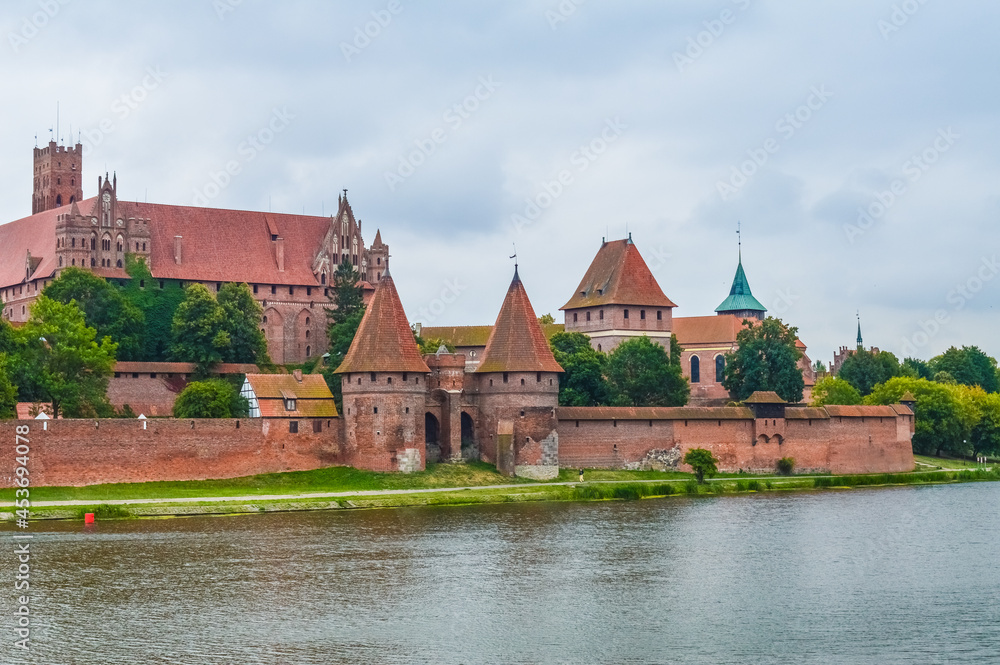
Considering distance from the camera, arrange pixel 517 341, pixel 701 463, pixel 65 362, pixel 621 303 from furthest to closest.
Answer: pixel 621 303
pixel 701 463
pixel 517 341
pixel 65 362

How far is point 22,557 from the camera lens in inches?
1433

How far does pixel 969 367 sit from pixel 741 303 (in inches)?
669

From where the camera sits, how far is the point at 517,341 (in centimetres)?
5862

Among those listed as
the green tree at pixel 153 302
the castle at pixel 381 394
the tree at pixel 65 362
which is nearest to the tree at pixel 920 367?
the castle at pixel 381 394

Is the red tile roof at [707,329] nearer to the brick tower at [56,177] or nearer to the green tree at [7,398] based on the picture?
the brick tower at [56,177]

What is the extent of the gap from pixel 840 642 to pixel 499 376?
101ft

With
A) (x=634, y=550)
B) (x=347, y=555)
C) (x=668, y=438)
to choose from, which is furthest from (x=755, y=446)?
(x=347, y=555)

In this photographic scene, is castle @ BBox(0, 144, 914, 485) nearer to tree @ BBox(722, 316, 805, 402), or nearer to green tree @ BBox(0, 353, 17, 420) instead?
green tree @ BBox(0, 353, 17, 420)

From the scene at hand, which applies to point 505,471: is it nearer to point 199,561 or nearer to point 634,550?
point 634,550

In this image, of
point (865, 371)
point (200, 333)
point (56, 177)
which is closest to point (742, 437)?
point (200, 333)

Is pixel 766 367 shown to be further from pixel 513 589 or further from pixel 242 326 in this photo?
pixel 513 589

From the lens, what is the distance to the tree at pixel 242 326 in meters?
68.3

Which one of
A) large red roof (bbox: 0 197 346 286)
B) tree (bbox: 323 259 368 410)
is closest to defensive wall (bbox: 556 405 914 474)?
tree (bbox: 323 259 368 410)

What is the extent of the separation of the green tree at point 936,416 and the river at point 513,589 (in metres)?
26.6
